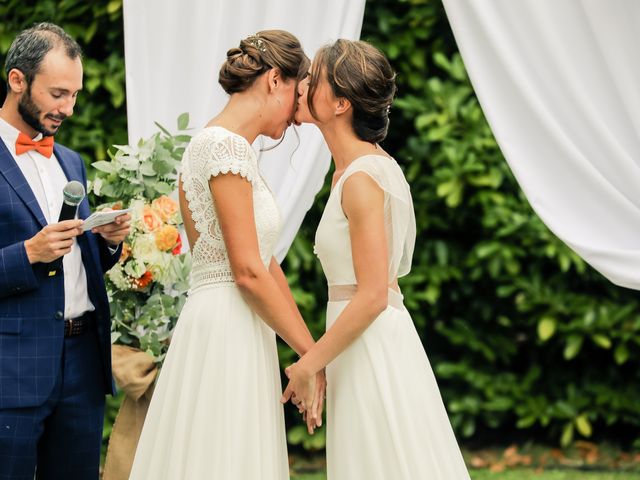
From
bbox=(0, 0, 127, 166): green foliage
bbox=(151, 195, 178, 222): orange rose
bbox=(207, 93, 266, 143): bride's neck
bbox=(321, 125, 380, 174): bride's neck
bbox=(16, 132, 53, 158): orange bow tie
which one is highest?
bbox=(0, 0, 127, 166): green foliage

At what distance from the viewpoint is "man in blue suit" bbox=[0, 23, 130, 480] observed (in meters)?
2.81

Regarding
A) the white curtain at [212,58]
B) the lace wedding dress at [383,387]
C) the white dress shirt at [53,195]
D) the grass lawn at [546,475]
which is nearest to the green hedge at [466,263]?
the grass lawn at [546,475]

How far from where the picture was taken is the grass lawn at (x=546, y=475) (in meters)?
4.70

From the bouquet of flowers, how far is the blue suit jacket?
0.37m

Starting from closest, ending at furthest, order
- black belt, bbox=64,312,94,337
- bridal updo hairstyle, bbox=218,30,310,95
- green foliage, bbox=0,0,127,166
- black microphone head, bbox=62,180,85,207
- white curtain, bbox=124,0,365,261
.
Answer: black microphone head, bbox=62,180,85,207, bridal updo hairstyle, bbox=218,30,310,95, black belt, bbox=64,312,94,337, white curtain, bbox=124,0,365,261, green foliage, bbox=0,0,127,166

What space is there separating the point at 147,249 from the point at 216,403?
25.4 inches

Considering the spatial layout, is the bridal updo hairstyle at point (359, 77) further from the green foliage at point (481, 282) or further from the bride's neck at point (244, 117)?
the green foliage at point (481, 282)

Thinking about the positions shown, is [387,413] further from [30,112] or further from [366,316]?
[30,112]

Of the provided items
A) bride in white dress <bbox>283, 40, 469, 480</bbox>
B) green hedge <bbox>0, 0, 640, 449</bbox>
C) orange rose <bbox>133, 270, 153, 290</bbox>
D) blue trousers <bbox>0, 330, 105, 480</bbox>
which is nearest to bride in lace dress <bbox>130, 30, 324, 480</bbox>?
bride in white dress <bbox>283, 40, 469, 480</bbox>

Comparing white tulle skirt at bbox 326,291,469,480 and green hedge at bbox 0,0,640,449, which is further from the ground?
green hedge at bbox 0,0,640,449

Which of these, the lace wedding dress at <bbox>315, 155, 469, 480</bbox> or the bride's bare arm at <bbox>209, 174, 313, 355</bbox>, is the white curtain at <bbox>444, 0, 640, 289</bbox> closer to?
the lace wedding dress at <bbox>315, 155, 469, 480</bbox>

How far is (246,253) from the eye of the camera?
2.73 m

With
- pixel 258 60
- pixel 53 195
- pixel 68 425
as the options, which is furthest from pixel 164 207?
pixel 68 425

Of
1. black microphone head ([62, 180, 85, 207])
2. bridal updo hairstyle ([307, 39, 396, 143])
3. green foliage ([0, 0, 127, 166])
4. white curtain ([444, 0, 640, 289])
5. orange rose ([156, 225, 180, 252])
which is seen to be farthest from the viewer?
green foliage ([0, 0, 127, 166])
